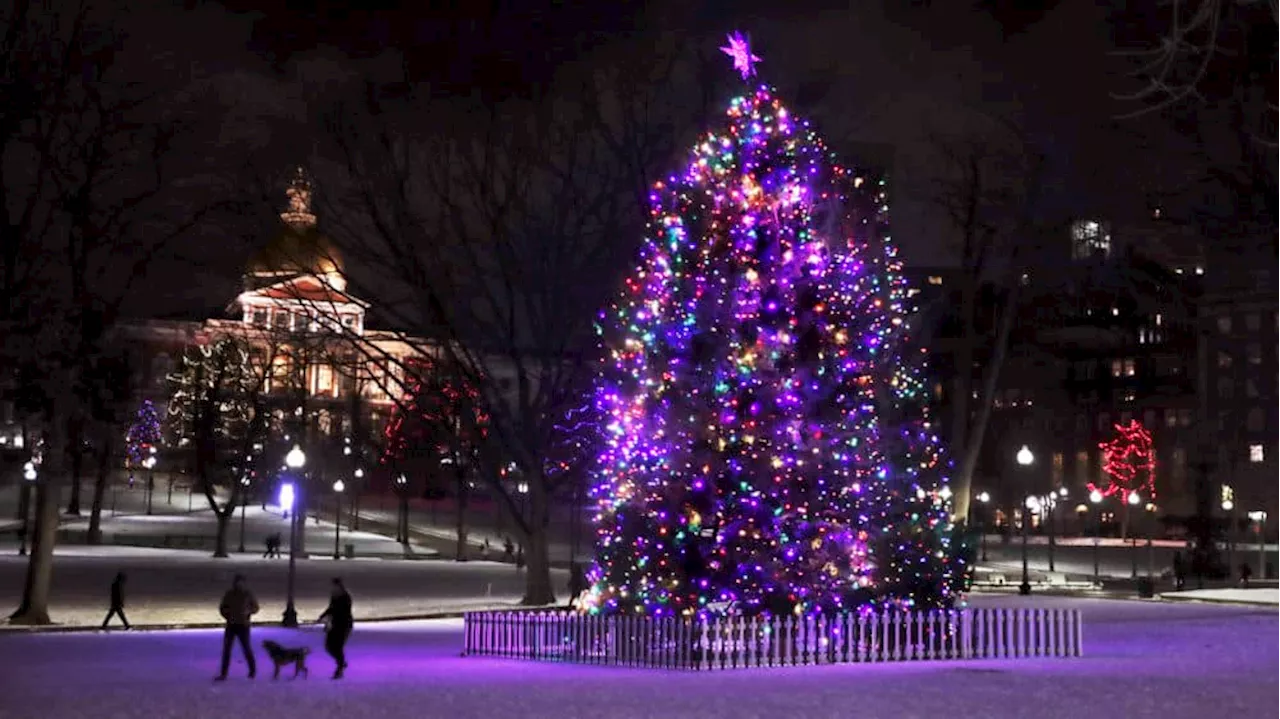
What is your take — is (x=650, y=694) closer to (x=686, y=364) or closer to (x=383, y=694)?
(x=383, y=694)

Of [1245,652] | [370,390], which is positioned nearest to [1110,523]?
[370,390]

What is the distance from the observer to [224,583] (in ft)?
168

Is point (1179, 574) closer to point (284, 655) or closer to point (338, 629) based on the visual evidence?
point (338, 629)

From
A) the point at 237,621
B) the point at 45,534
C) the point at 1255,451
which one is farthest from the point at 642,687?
the point at 1255,451

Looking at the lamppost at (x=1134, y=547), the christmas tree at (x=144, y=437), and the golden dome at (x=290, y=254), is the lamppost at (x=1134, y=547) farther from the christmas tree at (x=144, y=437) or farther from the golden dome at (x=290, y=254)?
the christmas tree at (x=144, y=437)

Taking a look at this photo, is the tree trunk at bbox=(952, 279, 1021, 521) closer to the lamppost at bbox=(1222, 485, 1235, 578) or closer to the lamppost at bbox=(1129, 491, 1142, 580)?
the lamppost at bbox=(1129, 491, 1142, 580)

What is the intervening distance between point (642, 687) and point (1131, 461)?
123m

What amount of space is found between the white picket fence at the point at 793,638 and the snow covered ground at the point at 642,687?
646 mm

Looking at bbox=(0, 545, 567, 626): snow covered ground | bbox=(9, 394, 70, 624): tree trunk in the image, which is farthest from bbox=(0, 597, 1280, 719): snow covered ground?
bbox=(0, 545, 567, 626): snow covered ground

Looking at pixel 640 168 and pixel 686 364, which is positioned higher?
pixel 640 168

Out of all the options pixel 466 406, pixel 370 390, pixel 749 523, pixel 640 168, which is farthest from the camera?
pixel 370 390

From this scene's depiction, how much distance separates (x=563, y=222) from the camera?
129ft

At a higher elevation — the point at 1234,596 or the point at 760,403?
the point at 760,403

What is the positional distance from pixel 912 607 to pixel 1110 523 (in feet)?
345
